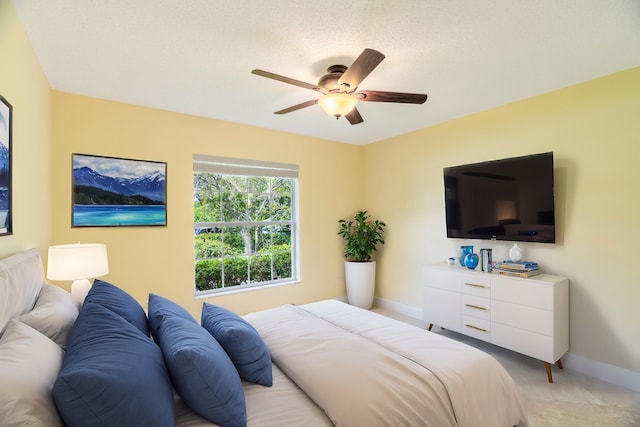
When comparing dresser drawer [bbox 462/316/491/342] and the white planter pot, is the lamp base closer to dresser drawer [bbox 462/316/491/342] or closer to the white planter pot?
the white planter pot

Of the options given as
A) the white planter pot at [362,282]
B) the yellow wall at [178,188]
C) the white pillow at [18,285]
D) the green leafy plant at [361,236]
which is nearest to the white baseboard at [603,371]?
the white planter pot at [362,282]

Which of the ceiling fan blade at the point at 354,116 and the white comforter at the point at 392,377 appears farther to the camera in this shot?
the ceiling fan blade at the point at 354,116

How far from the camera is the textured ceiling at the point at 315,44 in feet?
5.55

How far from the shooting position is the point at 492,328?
2.86 metres

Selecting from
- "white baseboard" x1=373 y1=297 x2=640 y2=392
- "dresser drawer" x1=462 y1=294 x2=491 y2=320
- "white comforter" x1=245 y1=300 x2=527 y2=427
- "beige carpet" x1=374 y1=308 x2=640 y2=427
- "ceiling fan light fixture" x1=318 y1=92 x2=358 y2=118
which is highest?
"ceiling fan light fixture" x1=318 y1=92 x2=358 y2=118

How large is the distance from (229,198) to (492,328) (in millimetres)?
3195

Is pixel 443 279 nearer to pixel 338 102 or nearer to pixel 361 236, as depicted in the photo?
pixel 361 236

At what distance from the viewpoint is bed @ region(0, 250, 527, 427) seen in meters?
0.85

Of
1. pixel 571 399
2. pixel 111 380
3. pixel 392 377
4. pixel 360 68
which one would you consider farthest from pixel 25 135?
pixel 571 399

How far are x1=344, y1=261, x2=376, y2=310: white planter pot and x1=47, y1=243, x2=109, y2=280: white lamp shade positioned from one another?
3029mm

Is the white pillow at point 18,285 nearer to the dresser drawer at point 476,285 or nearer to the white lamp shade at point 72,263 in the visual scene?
the white lamp shade at point 72,263

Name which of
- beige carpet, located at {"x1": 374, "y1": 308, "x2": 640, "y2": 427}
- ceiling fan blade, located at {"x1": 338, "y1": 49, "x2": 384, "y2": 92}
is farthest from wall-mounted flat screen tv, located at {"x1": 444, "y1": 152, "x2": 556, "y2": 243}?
ceiling fan blade, located at {"x1": 338, "y1": 49, "x2": 384, "y2": 92}

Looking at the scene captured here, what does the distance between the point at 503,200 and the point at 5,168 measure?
3691mm

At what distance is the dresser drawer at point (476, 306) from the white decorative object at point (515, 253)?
0.46m
